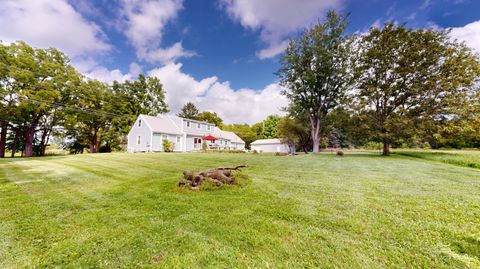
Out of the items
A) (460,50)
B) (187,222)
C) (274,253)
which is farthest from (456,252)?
(460,50)

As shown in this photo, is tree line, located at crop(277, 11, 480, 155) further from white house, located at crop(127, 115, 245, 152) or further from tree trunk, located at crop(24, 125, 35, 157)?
tree trunk, located at crop(24, 125, 35, 157)

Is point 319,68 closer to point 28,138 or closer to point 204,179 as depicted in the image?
point 204,179

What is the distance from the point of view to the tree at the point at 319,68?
1855cm

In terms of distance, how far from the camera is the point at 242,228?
250 centimetres

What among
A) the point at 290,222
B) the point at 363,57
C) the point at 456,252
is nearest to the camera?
the point at 456,252

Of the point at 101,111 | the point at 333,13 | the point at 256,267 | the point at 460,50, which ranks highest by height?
the point at 333,13

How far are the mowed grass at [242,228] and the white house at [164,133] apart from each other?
57.1 feet

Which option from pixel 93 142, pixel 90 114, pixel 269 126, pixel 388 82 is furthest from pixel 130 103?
pixel 388 82

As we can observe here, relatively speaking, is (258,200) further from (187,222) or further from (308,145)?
(308,145)

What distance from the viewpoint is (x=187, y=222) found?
8.85ft

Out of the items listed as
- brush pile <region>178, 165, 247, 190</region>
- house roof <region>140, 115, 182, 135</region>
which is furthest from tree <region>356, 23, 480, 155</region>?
house roof <region>140, 115, 182, 135</region>

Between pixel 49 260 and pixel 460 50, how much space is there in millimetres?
23185

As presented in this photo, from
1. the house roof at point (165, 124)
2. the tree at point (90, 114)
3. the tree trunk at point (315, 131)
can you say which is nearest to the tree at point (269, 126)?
the house roof at point (165, 124)

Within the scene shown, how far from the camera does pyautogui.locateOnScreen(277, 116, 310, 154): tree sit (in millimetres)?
25797
